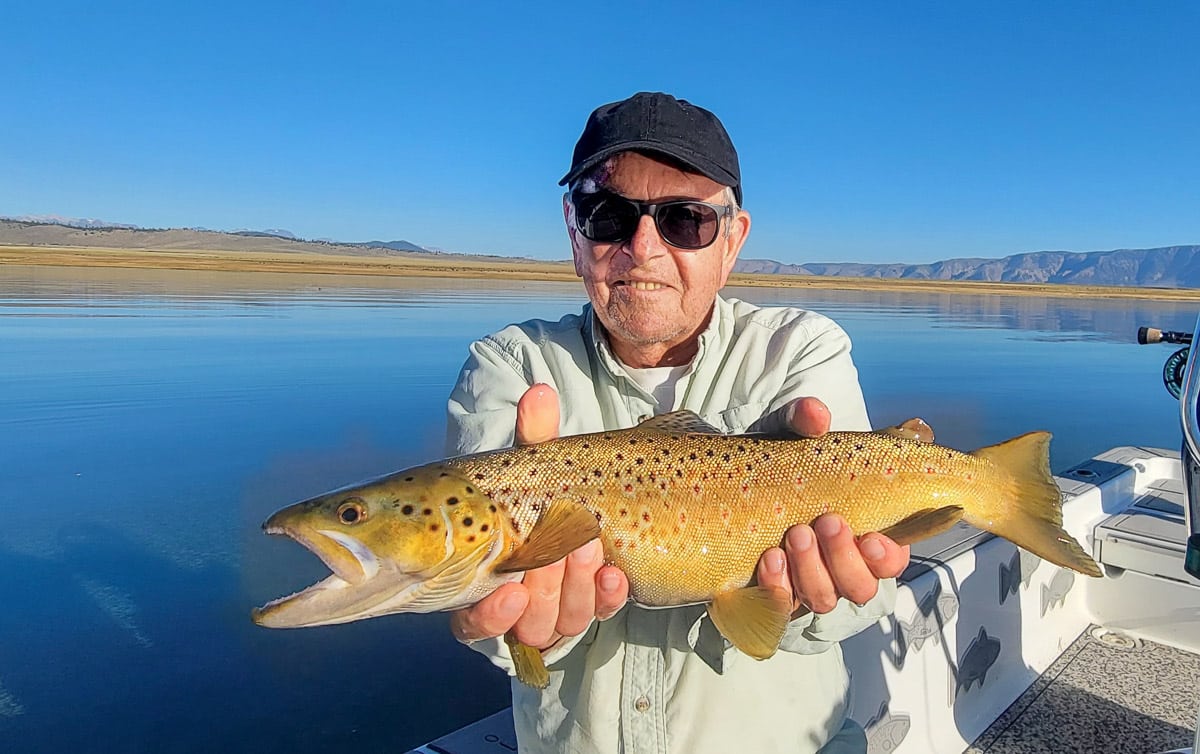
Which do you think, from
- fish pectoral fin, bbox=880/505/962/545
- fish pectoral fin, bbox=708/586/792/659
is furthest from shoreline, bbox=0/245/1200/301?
fish pectoral fin, bbox=880/505/962/545

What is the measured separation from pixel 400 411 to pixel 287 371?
435 cm

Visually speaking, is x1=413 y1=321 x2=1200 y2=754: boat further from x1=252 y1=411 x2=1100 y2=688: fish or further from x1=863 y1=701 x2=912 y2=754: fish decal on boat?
x1=252 y1=411 x2=1100 y2=688: fish

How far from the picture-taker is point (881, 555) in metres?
2.79

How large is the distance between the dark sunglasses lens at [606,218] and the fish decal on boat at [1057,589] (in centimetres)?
462

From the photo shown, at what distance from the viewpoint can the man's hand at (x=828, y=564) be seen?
9.17ft

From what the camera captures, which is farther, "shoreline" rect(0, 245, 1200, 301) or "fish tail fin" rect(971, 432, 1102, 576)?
"shoreline" rect(0, 245, 1200, 301)

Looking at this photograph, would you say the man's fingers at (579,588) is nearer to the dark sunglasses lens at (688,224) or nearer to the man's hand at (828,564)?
the man's hand at (828,564)

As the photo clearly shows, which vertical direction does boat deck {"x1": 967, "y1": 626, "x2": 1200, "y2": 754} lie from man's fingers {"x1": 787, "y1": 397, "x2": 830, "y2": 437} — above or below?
below

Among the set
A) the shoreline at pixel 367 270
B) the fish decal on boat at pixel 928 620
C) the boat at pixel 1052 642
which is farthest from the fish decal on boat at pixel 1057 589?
the shoreline at pixel 367 270

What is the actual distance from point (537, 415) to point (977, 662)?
3.81m

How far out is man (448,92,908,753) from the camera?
2820mm

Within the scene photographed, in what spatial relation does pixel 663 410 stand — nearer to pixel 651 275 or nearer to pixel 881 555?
pixel 651 275

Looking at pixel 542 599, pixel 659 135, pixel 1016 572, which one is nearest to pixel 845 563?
pixel 542 599

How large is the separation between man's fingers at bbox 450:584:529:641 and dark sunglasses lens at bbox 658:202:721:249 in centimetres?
158
